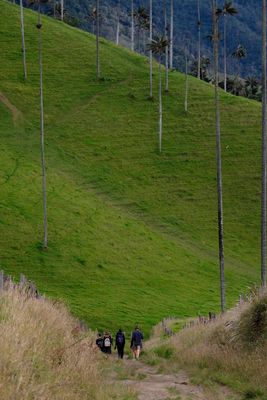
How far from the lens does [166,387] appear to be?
19812 millimetres

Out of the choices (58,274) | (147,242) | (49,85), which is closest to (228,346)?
(58,274)

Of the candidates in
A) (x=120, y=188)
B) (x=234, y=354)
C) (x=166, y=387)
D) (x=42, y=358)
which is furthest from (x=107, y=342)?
(x=120, y=188)

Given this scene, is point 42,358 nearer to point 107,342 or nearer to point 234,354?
point 234,354

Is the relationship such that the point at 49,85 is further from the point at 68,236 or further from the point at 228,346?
the point at 228,346

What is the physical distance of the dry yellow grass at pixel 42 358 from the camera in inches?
449

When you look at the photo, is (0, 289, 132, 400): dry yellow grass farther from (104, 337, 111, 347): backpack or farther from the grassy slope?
Answer: the grassy slope

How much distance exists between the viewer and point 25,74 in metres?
103

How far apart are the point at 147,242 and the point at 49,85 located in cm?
4698

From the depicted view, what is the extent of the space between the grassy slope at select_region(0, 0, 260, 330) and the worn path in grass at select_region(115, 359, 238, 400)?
1973 cm

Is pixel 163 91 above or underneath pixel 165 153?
above

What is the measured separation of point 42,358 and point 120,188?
2496 inches

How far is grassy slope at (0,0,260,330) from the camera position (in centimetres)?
5256

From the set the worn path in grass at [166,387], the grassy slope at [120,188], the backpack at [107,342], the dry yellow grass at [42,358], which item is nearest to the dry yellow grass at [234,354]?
the worn path in grass at [166,387]

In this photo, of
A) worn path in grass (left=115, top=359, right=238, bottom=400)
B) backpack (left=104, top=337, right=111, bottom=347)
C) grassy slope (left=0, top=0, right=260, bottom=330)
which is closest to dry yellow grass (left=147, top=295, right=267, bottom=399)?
worn path in grass (left=115, top=359, right=238, bottom=400)
